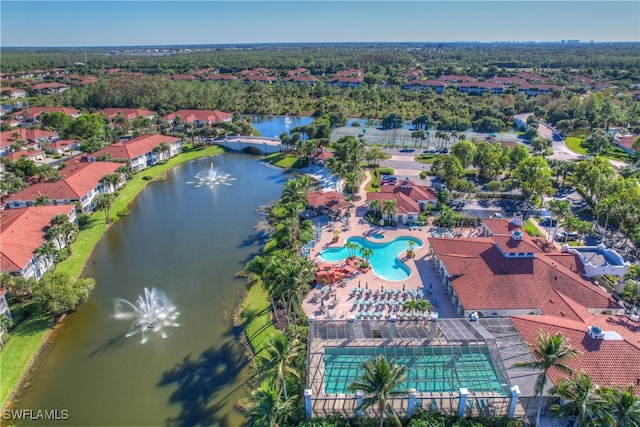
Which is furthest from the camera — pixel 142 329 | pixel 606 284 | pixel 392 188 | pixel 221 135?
pixel 221 135

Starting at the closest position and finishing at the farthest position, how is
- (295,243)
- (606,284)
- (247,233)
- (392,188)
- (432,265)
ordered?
(606,284), (432,265), (295,243), (247,233), (392,188)

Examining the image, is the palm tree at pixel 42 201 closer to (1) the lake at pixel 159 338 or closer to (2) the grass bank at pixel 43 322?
(2) the grass bank at pixel 43 322

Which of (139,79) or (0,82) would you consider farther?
(0,82)

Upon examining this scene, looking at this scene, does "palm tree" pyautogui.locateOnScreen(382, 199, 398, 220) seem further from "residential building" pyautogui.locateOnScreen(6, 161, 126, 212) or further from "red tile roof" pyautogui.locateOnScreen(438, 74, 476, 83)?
"red tile roof" pyautogui.locateOnScreen(438, 74, 476, 83)

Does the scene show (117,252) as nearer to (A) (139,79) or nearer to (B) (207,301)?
(B) (207,301)

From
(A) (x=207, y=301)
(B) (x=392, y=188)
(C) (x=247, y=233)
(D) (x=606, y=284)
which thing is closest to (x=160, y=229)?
(C) (x=247, y=233)

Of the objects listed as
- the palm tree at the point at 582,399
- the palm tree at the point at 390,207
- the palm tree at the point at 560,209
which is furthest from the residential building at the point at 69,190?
the palm tree at the point at 560,209

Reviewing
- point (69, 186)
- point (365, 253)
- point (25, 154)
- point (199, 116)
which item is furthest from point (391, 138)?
point (25, 154)

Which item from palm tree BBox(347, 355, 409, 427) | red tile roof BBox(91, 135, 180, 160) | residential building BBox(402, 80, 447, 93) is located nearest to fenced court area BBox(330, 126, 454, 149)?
red tile roof BBox(91, 135, 180, 160)
